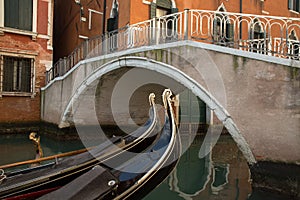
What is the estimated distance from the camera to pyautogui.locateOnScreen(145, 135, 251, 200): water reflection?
347cm

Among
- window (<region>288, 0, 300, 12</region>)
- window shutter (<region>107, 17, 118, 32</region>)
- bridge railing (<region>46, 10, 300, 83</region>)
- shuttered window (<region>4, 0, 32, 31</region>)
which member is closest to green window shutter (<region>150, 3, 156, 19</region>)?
bridge railing (<region>46, 10, 300, 83</region>)

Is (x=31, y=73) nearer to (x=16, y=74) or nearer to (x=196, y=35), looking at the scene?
(x=16, y=74)

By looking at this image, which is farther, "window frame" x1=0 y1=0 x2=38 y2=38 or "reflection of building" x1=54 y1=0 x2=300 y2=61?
"window frame" x1=0 y1=0 x2=38 y2=38

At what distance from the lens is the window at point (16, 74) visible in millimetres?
7090

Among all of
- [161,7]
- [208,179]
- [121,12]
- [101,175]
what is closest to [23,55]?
[121,12]

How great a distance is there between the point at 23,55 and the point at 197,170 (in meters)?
5.37

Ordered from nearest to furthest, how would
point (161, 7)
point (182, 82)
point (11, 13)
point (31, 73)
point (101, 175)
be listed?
1. point (101, 175)
2. point (182, 82)
3. point (161, 7)
4. point (11, 13)
5. point (31, 73)

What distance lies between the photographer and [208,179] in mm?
4148

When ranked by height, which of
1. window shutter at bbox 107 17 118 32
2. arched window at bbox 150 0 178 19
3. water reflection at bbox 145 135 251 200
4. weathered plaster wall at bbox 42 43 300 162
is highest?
arched window at bbox 150 0 178 19

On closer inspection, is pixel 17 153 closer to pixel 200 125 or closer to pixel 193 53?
pixel 193 53

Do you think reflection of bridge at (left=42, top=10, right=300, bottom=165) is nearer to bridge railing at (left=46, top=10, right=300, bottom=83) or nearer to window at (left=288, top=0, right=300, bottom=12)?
bridge railing at (left=46, top=10, right=300, bottom=83)

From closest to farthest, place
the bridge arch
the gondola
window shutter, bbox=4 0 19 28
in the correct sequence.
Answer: the gondola < the bridge arch < window shutter, bbox=4 0 19 28

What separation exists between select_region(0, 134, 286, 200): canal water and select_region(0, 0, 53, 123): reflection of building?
813 mm

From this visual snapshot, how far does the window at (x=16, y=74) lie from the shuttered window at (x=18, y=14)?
857mm
